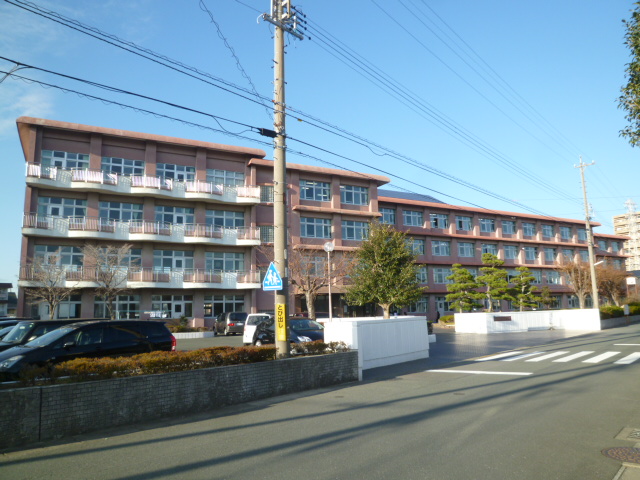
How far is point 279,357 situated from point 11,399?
565cm

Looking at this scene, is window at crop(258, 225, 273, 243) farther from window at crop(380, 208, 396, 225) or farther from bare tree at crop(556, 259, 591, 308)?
bare tree at crop(556, 259, 591, 308)

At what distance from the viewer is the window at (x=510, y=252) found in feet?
201

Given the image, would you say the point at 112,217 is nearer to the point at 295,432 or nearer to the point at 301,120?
the point at 301,120

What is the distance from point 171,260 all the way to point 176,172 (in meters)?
6.99

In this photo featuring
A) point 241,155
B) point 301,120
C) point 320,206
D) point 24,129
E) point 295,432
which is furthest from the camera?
point 320,206

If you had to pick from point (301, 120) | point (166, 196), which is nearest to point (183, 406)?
point (301, 120)

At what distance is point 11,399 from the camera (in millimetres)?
6555

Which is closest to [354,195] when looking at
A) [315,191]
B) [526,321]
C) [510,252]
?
[315,191]

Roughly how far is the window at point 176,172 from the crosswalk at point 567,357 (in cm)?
2783

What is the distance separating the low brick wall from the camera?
6.66m

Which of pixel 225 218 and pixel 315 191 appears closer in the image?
pixel 225 218

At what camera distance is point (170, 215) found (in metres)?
37.7

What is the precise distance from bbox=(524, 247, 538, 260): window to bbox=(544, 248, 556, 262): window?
192 centimetres

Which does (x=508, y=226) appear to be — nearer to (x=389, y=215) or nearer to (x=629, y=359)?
(x=389, y=215)
